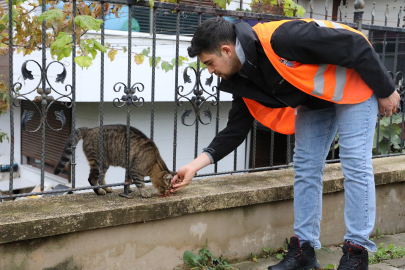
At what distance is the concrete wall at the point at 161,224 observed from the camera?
2.26 m

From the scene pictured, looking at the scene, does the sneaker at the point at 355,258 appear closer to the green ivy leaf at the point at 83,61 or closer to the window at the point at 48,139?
the green ivy leaf at the point at 83,61

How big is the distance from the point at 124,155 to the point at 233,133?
3.16ft

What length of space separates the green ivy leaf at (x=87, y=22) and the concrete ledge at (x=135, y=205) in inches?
43.1

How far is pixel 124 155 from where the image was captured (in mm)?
3217

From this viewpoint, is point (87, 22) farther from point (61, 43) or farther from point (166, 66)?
point (166, 66)

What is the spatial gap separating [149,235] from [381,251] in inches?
74.6

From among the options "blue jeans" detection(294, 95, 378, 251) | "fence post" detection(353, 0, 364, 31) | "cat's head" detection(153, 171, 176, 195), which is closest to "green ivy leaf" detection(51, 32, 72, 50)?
"cat's head" detection(153, 171, 176, 195)

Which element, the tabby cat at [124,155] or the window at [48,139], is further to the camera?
the window at [48,139]

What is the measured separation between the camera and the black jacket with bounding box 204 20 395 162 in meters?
2.19

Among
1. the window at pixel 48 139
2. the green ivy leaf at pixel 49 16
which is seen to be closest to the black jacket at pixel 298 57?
the green ivy leaf at pixel 49 16

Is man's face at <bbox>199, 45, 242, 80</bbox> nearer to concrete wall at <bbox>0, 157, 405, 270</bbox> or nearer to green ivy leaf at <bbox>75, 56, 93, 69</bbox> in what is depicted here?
green ivy leaf at <bbox>75, 56, 93, 69</bbox>

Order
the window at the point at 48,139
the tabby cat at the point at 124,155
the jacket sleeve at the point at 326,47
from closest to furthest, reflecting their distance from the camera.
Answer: the jacket sleeve at the point at 326,47, the tabby cat at the point at 124,155, the window at the point at 48,139

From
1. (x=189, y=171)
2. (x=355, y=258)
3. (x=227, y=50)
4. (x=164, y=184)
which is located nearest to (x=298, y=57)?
(x=227, y=50)

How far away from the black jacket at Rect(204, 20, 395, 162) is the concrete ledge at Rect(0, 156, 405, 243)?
2.69 ft
